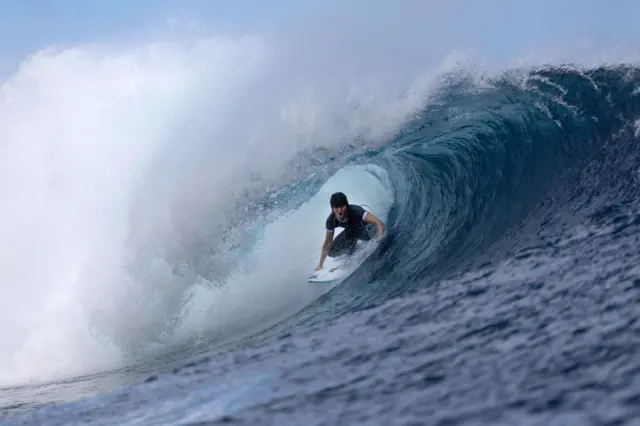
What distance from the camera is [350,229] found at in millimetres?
9555

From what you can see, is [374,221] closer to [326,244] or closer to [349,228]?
[349,228]

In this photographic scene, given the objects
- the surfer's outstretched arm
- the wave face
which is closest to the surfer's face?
the surfer's outstretched arm

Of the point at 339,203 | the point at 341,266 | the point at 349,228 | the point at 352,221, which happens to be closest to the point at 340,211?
the point at 339,203

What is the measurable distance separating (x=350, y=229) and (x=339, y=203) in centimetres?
87

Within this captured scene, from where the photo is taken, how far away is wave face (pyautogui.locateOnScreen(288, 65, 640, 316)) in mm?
7539

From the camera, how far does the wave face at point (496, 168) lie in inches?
297

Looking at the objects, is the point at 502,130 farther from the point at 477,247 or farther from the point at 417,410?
the point at 417,410

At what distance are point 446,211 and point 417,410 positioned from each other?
6377mm

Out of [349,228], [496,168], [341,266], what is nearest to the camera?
[349,228]

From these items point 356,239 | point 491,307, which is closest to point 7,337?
point 356,239

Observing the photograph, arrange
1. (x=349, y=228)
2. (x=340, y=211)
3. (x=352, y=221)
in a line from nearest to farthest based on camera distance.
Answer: (x=340, y=211)
(x=352, y=221)
(x=349, y=228)

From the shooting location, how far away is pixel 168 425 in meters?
4.65

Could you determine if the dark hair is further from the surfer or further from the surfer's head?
the surfer

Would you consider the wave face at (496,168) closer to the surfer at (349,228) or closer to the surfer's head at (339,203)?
the surfer at (349,228)
